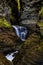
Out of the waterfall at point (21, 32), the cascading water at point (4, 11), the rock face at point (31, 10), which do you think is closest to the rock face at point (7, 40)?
the waterfall at point (21, 32)

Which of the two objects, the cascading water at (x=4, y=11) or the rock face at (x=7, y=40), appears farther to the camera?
the cascading water at (x=4, y=11)

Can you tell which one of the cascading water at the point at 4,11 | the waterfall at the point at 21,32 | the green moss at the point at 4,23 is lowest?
the waterfall at the point at 21,32

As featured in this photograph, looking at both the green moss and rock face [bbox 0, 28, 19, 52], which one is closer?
rock face [bbox 0, 28, 19, 52]

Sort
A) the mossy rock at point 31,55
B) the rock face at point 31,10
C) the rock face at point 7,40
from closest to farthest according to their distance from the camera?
1. the mossy rock at point 31,55
2. the rock face at point 7,40
3. the rock face at point 31,10

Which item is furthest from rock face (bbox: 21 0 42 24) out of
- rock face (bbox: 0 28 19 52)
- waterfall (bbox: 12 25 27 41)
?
rock face (bbox: 0 28 19 52)

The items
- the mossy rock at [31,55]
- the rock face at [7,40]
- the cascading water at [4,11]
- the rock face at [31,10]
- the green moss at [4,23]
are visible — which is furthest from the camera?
the rock face at [31,10]

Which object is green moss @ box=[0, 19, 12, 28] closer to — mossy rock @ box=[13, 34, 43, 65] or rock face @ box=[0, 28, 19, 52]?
rock face @ box=[0, 28, 19, 52]

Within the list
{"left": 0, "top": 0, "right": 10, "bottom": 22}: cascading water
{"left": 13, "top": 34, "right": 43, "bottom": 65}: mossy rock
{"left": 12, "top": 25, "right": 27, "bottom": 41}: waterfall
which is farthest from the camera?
{"left": 0, "top": 0, "right": 10, "bottom": 22}: cascading water

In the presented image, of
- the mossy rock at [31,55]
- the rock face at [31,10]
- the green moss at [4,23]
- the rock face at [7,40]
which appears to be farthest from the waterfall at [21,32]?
the mossy rock at [31,55]

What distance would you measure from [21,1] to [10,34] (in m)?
9.50

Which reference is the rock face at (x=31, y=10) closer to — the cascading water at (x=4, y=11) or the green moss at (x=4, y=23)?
the cascading water at (x=4, y=11)

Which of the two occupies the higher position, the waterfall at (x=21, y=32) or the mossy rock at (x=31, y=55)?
the mossy rock at (x=31, y=55)

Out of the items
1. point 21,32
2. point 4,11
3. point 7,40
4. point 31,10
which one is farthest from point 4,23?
point 31,10

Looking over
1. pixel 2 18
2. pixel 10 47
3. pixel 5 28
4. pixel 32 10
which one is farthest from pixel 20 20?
pixel 10 47
